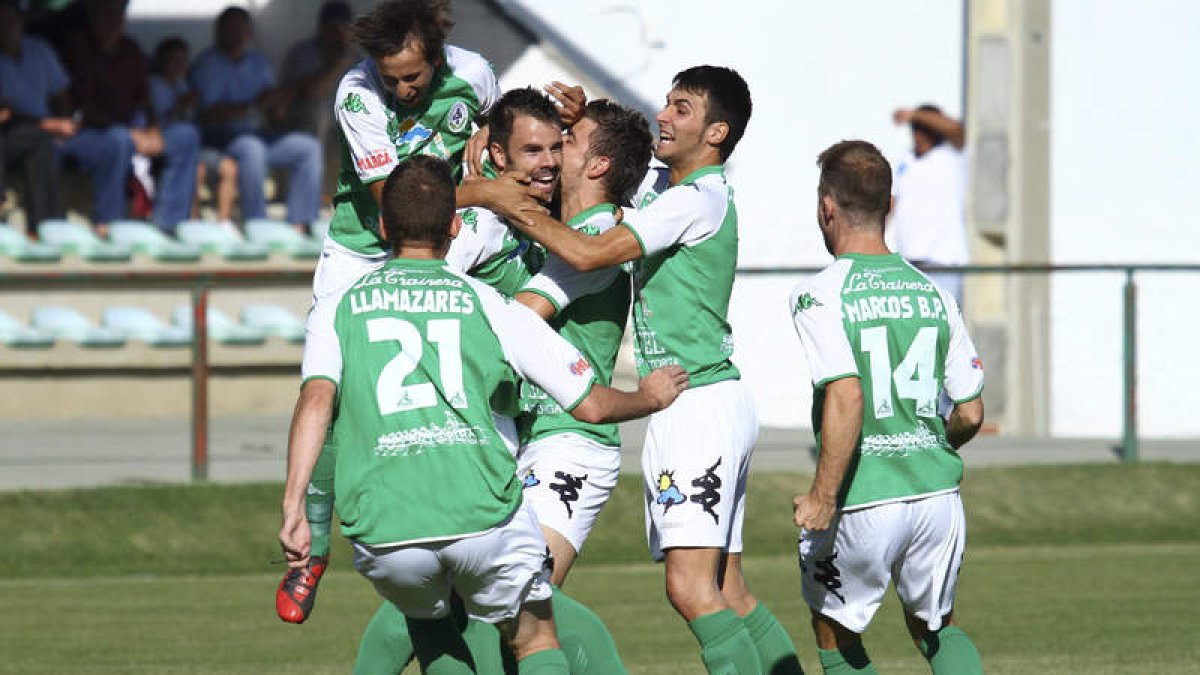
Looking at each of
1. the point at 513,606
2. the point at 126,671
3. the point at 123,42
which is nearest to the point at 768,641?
the point at 513,606

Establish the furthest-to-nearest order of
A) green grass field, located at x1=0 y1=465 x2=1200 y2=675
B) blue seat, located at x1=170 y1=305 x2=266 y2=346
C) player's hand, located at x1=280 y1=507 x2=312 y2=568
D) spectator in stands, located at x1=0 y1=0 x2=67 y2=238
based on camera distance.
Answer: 1. spectator in stands, located at x1=0 y1=0 x2=67 y2=238
2. blue seat, located at x1=170 y1=305 x2=266 y2=346
3. green grass field, located at x1=0 y1=465 x2=1200 y2=675
4. player's hand, located at x1=280 y1=507 x2=312 y2=568

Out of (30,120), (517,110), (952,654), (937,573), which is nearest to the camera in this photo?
(937,573)

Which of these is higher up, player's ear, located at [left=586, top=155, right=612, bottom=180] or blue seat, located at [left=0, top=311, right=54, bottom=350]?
player's ear, located at [left=586, top=155, right=612, bottom=180]

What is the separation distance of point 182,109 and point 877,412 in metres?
13.8

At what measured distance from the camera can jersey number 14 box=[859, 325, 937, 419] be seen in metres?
6.74

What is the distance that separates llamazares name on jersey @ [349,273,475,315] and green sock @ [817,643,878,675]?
1.81 metres

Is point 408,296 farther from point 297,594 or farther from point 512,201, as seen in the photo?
point 297,594

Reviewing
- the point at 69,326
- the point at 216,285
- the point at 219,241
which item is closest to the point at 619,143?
the point at 216,285

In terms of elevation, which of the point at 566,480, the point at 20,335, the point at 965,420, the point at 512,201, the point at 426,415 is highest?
the point at 512,201

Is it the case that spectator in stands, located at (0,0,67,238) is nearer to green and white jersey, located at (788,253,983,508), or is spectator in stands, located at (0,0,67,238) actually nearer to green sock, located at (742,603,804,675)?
green sock, located at (742,603,804,675)

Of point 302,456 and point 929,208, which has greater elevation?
point 929,208

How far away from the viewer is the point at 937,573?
683 cm

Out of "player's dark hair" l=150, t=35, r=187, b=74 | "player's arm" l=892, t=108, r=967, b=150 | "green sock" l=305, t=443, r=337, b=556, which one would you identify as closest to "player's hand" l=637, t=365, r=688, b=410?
"green sock" l=305, t=443, r=337, b=556

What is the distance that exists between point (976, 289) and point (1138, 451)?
1.68 metres
